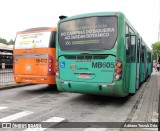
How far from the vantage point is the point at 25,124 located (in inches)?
237

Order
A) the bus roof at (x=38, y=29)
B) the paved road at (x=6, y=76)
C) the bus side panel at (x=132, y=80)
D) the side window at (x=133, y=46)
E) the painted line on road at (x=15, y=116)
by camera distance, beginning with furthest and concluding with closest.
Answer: the paved road at (x=6, y=76), the bus roof at (x=38, y=29), the side window at (x=133, y=46), the bus side panel at (x=132, y=80), the painted line on road at (x=15, y=116)

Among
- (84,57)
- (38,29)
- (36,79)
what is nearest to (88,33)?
(84,57)

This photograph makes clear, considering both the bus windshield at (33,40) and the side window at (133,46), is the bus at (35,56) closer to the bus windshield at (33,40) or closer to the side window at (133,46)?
the bus windshield at (33,40)

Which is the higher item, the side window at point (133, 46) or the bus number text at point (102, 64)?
the side window at point (133, 46)

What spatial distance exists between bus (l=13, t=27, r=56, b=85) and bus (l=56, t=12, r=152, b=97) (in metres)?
1.84

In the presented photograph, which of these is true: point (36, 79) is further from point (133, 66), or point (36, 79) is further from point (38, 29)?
point (133, 66)

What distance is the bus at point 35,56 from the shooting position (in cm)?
1072

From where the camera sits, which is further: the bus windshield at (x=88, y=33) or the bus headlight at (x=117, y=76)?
the bus windshield at (x=88, y=33)

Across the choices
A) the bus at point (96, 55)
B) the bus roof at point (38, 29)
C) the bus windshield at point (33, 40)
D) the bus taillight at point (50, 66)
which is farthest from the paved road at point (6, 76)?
the bus at point (96, 55)

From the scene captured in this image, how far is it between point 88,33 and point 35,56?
376 cm

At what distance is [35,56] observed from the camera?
11.0m

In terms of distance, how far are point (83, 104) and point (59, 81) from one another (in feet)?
4.10

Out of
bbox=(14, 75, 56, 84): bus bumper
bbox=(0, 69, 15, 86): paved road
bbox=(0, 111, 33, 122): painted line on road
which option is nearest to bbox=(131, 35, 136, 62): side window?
bbox=(14, 75, 56, 84): bus bumper

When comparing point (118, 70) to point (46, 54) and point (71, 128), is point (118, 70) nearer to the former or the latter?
point (71, 128)
